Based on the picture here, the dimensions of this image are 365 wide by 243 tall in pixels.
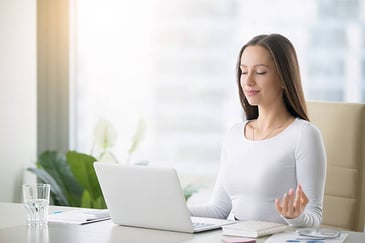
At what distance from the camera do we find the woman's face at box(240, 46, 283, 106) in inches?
119

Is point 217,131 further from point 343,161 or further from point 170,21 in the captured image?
point 343,161

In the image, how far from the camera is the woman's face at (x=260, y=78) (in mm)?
3021

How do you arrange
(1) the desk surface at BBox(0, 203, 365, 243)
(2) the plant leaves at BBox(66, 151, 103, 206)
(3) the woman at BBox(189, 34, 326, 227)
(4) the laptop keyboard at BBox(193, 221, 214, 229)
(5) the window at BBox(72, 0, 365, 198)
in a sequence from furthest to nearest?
1. (2) the plant leaves at BBox(66, 151, 103, 206)
2. (5) the window at BBox(72, 0, 365, 198)
3. (3) the woman at BBox(189, 34, 326, 227)
4. (4) the laptop keyboard at BBox(193, 221, 214, 229)
5. (1) the desk surface at BBox(0, 203, 365, 243)

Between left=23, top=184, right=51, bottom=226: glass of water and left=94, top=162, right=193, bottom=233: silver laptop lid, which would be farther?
left=23, top=184, right=51, bottom=226: glass of water

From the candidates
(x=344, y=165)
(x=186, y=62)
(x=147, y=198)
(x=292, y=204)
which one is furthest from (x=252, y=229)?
(x=186, y=62)

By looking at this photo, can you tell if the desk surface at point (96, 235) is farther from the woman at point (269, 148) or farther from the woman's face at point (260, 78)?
the woman's face at point (260, 78)

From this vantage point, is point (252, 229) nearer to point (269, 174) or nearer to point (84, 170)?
point (269, 174)

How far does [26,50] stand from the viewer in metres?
5.07

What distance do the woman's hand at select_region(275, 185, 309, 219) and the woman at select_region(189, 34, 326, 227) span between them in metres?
0.32

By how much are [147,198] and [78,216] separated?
391mm

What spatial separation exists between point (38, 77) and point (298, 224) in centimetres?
312

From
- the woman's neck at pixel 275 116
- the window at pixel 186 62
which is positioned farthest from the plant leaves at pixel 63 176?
the woman's neck at pixel 275 116

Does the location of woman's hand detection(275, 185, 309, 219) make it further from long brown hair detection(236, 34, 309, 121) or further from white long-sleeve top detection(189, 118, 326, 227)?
long brown hair detection(236, 34, 309, 121)

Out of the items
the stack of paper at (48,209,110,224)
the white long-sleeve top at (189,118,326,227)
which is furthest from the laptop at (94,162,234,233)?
the white long-sleeve top at (189,118,326,227)
